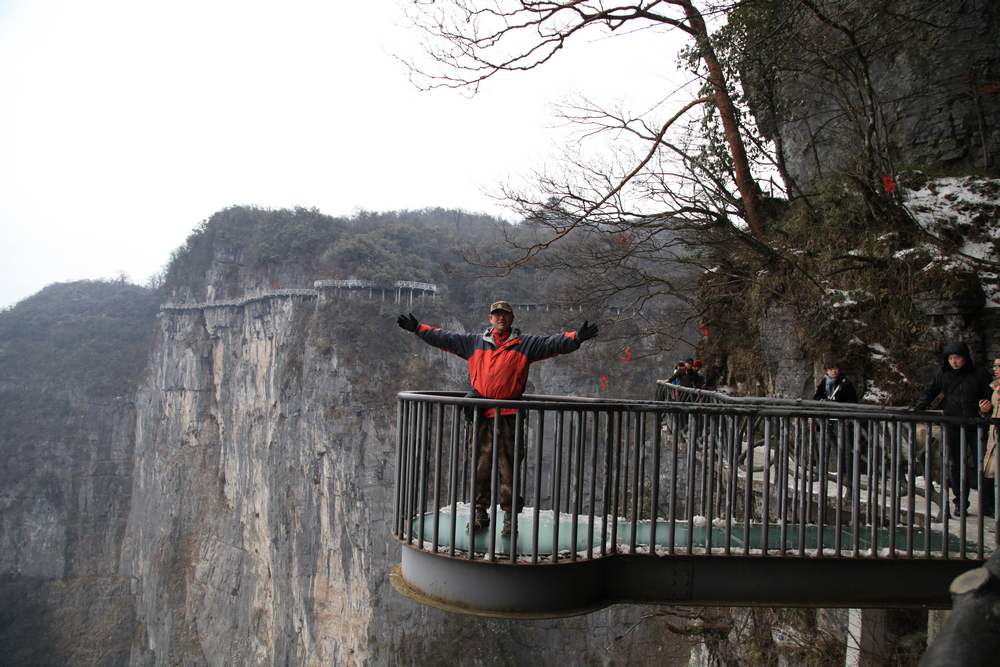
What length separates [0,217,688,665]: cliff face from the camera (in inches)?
1312

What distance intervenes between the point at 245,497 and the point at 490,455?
142 feet

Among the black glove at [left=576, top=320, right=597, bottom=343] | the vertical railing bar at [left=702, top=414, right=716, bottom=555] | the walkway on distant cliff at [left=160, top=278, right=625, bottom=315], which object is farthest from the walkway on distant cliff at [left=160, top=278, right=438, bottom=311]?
the vertical railing bar at [left=702, top=414, right=716, bottom=555]

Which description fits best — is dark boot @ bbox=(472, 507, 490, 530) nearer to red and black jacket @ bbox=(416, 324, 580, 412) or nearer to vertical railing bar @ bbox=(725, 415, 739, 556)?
red and black jacket @ bbox=(416, 324, 580, 412)

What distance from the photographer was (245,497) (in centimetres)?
4350

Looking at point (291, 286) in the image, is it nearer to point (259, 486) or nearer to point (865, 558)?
point (259, 486)

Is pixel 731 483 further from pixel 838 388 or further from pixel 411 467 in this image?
pixel 838 388

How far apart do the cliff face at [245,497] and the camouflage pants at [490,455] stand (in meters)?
17.4

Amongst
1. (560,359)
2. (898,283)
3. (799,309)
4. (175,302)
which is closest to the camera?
(898,283)

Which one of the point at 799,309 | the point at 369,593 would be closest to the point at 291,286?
the point at 369,593

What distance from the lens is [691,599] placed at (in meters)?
4.60

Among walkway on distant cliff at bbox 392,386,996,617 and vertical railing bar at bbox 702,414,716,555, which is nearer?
walkway on distant cliff at bbox 392,386,996,617

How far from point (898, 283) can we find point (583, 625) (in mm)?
26997

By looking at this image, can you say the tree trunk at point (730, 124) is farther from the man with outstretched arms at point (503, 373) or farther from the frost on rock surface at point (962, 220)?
the man with outstretched arms at point (503, 373)

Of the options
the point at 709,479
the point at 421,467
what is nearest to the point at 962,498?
the point at 709,479
